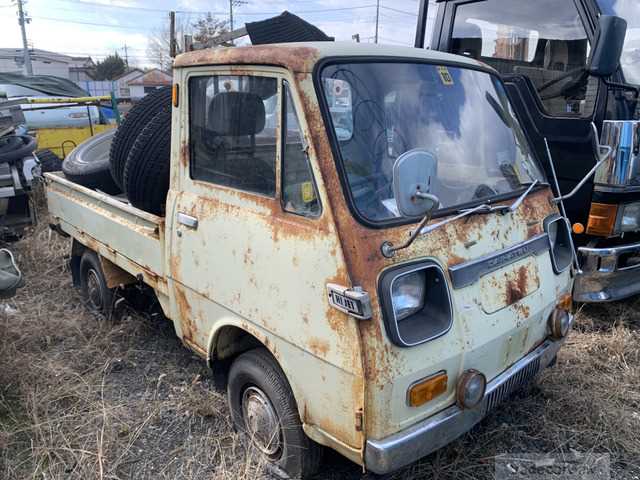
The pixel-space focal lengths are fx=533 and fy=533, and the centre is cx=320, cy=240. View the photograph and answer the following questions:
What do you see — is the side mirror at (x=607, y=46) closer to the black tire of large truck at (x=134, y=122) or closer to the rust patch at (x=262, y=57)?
the rust patch at (x=262, y=57)

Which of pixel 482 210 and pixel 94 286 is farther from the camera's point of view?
pixel 94 286

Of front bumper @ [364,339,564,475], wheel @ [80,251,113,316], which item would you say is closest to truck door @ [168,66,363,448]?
front bumper @ [364,339,564,475]

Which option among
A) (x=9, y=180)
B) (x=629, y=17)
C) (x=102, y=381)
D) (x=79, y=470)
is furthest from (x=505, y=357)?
(x=9, y=180)

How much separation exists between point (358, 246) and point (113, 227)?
240 cm

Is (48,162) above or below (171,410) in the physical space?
above

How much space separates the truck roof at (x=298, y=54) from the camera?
2.31 metres

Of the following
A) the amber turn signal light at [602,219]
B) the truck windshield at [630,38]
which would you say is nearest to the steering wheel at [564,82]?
the truck windshield at [630,38]

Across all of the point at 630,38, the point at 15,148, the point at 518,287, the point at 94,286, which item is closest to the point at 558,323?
the point at 518,287

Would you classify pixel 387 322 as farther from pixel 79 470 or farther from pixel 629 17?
pixel 629 17

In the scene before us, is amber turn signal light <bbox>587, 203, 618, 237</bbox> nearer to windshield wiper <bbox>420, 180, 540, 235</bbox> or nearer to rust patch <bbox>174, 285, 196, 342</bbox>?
windshield wiper <bbox>420, 180, 540, 235</bbox>

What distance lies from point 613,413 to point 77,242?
14.5 ft

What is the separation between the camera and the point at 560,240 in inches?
119

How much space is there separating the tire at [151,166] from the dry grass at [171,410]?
1209 millimetres

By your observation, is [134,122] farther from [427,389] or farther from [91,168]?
[427,389]
